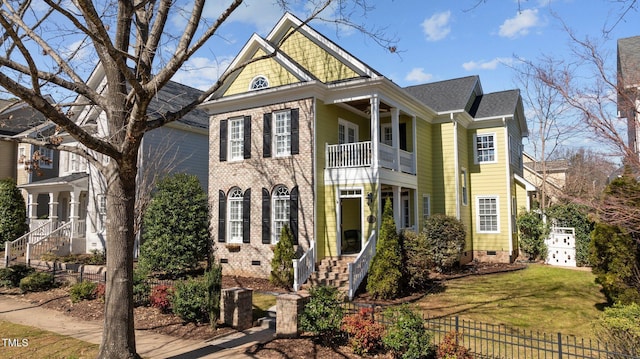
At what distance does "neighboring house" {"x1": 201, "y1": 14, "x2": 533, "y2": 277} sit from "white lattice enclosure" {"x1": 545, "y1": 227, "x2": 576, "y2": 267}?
1721 millimetres

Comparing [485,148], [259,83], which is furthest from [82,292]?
[485,148]

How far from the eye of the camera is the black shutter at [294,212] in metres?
15.5

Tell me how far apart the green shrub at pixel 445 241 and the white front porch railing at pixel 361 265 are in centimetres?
322

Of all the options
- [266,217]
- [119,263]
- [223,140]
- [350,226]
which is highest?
[223,140]

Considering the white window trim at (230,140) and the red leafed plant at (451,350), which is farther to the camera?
the white window trim at (230,140)

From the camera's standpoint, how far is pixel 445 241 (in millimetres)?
16688

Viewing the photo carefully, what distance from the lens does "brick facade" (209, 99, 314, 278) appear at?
15.5 m

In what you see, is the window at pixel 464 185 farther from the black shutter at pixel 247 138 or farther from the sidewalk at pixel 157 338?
the sidewalk at pixel 157 338

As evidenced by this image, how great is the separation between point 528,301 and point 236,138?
12.1m

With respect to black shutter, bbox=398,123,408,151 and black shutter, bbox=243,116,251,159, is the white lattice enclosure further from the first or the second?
black shutter, bbox=243,116,251,159

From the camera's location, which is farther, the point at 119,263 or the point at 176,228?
the point at 176,228

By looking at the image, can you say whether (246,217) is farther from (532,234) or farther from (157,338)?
(532,234)

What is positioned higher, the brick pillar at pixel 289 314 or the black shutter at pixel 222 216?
the black shutter at pixel 222 216

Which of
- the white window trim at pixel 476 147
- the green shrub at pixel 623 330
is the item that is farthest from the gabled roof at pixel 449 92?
the green shrub at pixel 623 330
